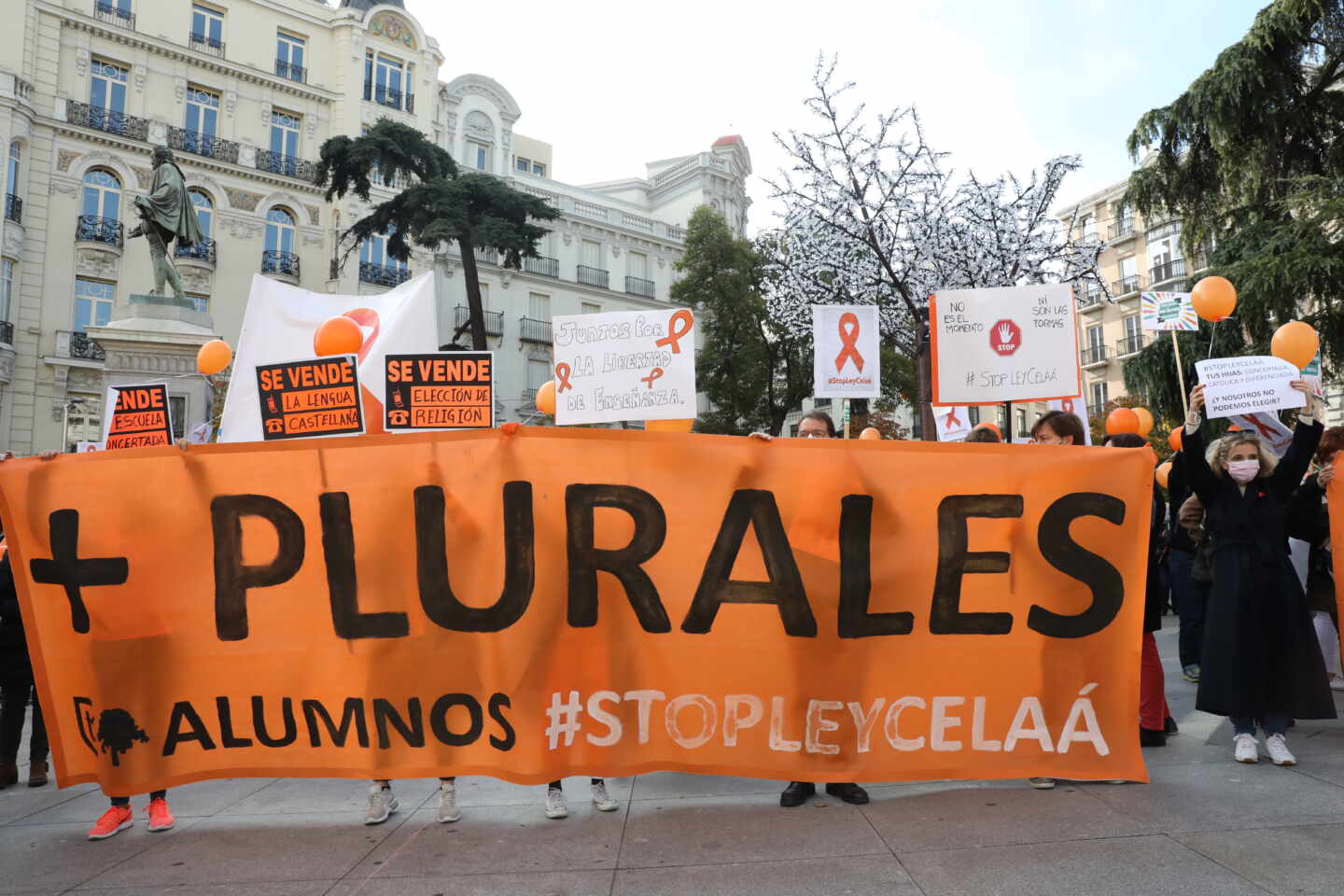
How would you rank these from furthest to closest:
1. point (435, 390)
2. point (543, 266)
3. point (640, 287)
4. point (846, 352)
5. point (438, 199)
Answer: point (640, 287) → point (543, 266) → point (438, 199) → point (846, 352) → point (435, 390)

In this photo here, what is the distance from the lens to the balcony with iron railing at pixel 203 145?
105 feet

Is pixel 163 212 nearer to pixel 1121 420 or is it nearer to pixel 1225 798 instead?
pixel 1121 420

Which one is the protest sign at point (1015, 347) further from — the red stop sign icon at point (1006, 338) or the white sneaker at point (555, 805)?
the white sneaker at point (555, 805)

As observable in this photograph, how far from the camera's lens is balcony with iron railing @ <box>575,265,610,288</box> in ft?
139

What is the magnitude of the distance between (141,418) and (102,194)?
2806 cm

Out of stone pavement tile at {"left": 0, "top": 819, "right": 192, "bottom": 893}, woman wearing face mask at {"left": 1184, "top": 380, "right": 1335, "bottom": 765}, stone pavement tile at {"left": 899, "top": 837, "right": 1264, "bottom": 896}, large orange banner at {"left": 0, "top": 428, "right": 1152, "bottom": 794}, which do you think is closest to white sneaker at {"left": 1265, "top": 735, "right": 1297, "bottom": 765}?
woman wearing face mask at {"left": 1184, "top": 380, "right": 1335, "bottom": 765}

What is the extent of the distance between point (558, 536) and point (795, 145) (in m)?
11.5

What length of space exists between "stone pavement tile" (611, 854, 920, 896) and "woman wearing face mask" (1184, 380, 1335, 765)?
2.45 meters

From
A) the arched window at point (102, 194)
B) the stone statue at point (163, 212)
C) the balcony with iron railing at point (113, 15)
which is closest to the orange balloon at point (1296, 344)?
the stone statue at point (163, 212)

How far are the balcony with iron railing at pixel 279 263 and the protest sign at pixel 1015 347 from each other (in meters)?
30.5

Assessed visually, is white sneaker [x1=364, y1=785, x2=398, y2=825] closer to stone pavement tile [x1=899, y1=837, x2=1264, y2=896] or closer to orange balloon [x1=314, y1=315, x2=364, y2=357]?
stone pavement tile [x1=899, y1=837, x2=1264, y2=896]

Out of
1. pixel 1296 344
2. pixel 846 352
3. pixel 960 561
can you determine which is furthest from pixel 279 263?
pixel 960 561

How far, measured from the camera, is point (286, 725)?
436cm

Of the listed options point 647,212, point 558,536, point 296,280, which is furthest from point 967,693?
point 647,212
